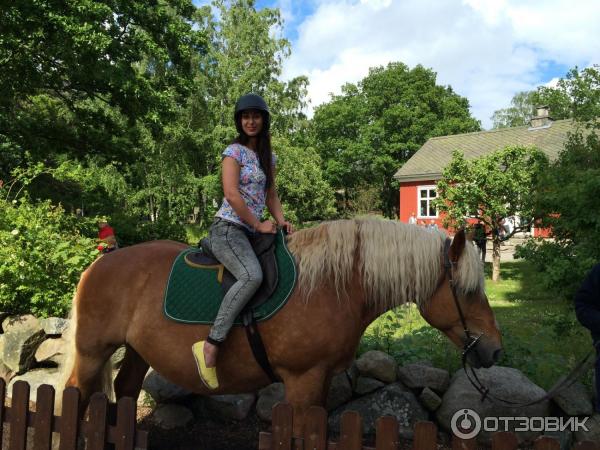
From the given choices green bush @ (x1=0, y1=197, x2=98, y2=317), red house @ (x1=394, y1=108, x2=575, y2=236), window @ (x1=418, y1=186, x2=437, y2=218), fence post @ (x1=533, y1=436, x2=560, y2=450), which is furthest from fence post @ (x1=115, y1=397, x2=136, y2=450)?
window @ (x1=418, y1=186, x2=437, y2=218)

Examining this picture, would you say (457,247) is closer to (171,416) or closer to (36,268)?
(171,416)

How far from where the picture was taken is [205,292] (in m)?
2.79

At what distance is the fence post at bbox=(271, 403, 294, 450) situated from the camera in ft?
7.41

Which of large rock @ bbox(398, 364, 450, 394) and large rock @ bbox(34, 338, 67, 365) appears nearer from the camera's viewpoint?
large rock @ bbox(398, 364, 450, 394)

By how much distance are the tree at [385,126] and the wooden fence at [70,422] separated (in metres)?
37.2

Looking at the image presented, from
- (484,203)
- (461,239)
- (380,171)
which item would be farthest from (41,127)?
(380,171)

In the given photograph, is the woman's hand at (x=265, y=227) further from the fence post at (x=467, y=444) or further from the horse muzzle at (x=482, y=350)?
the fence post at (x=467, y=444)

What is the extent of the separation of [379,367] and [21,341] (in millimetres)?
3659

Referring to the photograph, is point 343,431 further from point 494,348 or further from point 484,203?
point 484,203

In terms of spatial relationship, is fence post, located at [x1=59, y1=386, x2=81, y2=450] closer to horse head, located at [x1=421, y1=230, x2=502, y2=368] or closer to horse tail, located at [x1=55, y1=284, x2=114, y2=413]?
horse tail, located at [x1=55, y1=284, x2=114, y2=413]

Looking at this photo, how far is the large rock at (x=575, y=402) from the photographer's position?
370cm

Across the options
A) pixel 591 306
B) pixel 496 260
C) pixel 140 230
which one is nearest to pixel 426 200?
pixel 496 260

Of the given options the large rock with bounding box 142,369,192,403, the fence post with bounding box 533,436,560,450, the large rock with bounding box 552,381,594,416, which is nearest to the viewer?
the fence post with bounding box 533,436,560,450

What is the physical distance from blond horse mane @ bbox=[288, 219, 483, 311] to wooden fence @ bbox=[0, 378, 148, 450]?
48.0 inches
